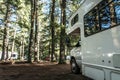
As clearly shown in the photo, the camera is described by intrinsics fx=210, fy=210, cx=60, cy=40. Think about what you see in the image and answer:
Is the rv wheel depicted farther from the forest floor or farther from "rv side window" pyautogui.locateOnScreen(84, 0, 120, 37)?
"rv side window" pyautogui.locateOnScreen(84, 0, 120, 37)

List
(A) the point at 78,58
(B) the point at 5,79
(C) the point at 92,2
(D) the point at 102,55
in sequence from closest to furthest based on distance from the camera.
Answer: (D) the point at 102,55
(C) the point at 92,2
(B) the point at 5,79
(A) the point at 78,58

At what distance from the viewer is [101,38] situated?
22.2 feet

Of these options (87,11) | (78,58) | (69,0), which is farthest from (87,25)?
(69,0)

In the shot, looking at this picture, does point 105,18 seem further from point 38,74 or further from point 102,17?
point 38,74

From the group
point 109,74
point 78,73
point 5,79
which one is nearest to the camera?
point 109,74

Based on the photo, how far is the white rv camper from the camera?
5.70 meters

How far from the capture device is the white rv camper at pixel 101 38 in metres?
5.70

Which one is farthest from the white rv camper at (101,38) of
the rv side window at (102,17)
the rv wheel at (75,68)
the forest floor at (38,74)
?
the forest floor at (38,74)

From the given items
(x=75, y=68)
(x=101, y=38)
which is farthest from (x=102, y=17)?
(x=75, y=68)

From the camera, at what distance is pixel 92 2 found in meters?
7.73

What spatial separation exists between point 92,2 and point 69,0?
1741 centimetres

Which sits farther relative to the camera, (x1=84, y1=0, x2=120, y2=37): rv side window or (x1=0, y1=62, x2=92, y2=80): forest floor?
(x1=0, y1=62, x2=92, y2=80): forest floor

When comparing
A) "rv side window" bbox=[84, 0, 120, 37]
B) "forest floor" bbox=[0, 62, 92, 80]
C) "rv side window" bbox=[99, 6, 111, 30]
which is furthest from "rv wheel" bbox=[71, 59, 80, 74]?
"rv side window" bbox=[99, 6, 111, 30]

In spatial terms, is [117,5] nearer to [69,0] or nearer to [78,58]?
[78,58]
